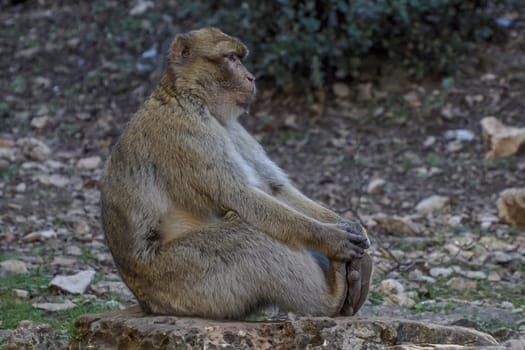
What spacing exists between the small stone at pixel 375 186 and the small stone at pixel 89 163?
2.86 m

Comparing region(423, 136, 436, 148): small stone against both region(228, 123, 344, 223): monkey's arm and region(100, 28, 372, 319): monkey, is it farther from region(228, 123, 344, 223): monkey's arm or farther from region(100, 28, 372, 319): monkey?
region(100, 28, 372, 319): monkey

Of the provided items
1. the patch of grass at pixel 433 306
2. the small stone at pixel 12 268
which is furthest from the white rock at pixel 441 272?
the small stone at pixel 12 268

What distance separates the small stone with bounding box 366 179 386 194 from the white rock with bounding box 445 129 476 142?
1.12 metres

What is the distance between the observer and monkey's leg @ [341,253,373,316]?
5.21 meters

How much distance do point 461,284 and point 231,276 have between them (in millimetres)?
3126

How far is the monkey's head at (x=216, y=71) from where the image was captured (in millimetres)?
5488

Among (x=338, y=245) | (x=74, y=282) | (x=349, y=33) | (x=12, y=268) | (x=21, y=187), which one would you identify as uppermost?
(x=338, y=245)

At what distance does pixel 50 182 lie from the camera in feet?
33.7

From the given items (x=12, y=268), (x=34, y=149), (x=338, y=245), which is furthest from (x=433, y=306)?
(x=34, y=149)

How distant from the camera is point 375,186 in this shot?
32.9ft

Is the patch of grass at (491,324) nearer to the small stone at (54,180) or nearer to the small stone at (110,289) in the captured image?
the small stone at (110,289)

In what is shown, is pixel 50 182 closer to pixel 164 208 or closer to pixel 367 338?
pixel 164 208

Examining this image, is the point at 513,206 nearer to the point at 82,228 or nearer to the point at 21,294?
the point at 82,228

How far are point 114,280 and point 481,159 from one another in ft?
13.9
